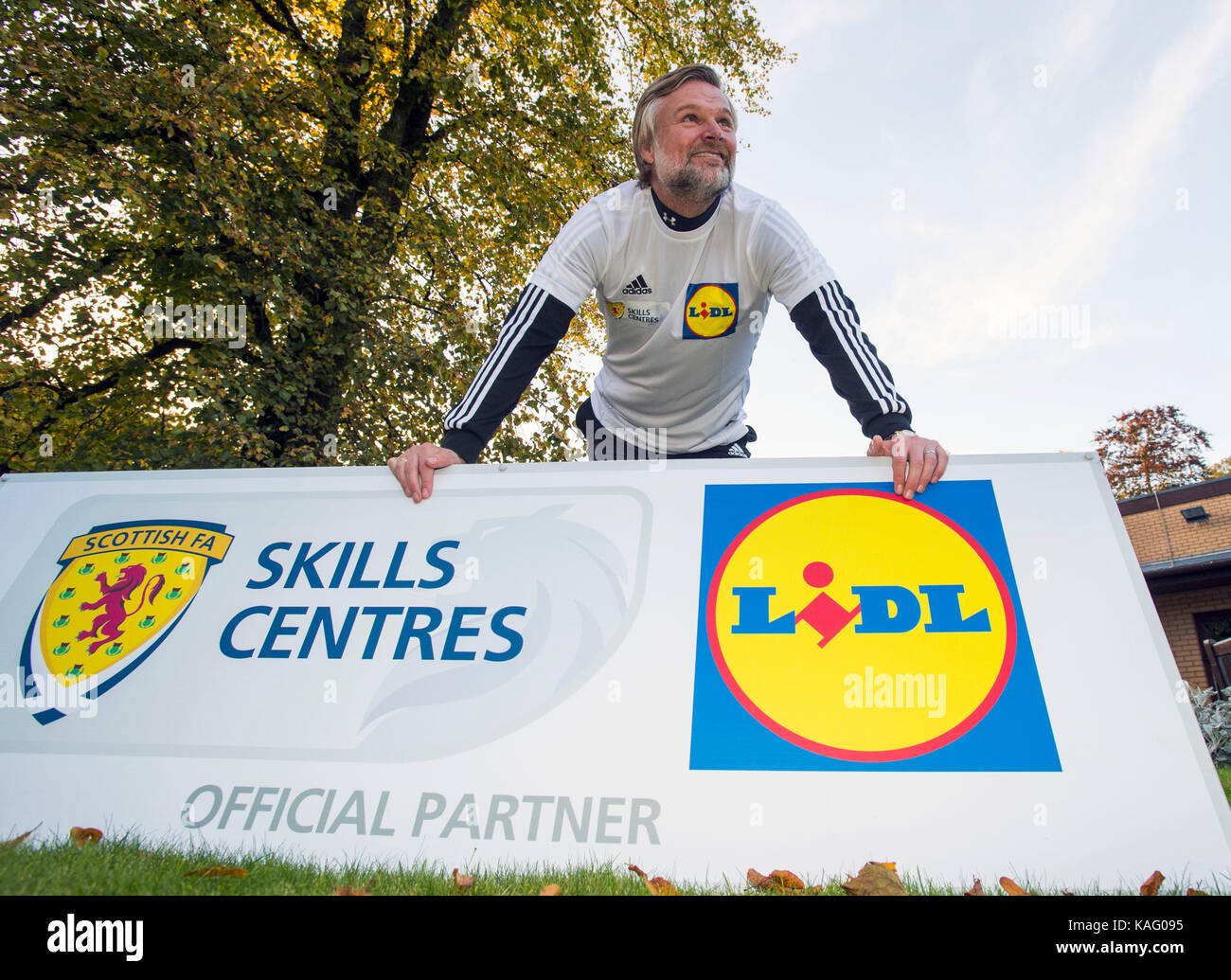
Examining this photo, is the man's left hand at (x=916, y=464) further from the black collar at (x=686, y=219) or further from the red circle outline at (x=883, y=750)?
the black collar at (x=686, y=219)

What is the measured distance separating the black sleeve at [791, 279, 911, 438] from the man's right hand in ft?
4.77

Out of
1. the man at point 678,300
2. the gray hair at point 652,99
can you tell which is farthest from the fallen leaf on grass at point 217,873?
the gray hair at point 652,99

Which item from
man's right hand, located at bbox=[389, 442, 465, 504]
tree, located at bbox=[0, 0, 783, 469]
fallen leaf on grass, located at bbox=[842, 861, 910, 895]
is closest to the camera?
fallen leaf on grass, located at bbox=[842, 861, 910, 895]

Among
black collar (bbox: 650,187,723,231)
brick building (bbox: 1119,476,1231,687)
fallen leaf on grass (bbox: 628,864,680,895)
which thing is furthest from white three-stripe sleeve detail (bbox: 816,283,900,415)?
brick building (bbox: 1119,476,1231,687)

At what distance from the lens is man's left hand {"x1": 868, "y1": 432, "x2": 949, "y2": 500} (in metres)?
2.21

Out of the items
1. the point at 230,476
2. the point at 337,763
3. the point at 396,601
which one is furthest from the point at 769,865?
the point at 230,476

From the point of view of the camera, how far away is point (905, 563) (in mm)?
2092

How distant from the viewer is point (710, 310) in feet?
10.1

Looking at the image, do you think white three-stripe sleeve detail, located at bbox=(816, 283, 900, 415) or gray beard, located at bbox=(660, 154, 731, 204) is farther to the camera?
gray beard, located at bbox=(660, 154, 731, 204)

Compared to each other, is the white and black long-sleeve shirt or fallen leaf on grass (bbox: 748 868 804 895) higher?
the white and black long-sleeve shirt

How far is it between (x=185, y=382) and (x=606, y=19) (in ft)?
29.0

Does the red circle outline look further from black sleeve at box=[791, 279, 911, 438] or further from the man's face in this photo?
the man's face

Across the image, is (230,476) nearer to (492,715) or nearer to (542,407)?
(492,715)

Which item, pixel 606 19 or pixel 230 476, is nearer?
pixel 230 476
